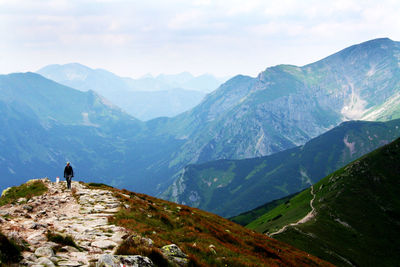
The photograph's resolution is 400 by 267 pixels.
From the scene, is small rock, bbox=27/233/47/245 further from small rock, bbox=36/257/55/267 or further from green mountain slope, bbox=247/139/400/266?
green mountain slope, bbox=247/139/400/266

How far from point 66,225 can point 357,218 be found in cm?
12209

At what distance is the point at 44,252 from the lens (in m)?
14.7

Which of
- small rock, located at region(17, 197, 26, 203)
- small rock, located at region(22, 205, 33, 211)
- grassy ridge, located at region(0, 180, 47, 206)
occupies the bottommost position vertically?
small rock, located at region(22, 205, 33, 211)

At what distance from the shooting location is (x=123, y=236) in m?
19.2

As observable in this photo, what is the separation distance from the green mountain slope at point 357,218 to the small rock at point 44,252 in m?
78.2

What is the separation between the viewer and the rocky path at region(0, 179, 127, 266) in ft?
48.6

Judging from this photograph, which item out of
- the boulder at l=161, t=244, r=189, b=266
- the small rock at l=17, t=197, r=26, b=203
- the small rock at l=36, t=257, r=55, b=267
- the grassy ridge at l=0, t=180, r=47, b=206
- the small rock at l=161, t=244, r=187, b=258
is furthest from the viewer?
the grassy ridge at l=0, t=180, r=47, b=206

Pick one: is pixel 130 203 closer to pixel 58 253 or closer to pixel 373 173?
pixel 58 253

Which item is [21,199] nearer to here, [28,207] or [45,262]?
[28,207]

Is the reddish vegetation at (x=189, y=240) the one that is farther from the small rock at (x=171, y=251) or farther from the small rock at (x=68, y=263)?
the small rock at (x=68, y=263)

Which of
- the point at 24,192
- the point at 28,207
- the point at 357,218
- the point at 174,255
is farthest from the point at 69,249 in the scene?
the point at 357,218

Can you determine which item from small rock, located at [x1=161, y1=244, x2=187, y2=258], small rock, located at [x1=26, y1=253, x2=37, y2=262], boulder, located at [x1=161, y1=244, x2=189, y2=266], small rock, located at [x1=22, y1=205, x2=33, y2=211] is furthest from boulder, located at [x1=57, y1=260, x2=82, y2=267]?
small rock, located at [x1=22, y1=205, x2=33, y2=211]

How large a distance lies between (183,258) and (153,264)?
3.35 m

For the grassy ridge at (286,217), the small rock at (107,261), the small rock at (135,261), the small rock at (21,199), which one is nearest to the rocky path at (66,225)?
the small rock at (21,199)
